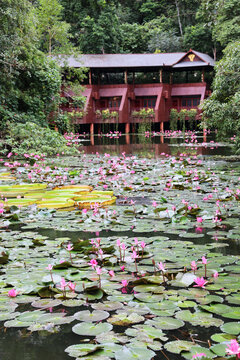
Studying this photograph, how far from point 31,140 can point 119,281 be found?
883cm

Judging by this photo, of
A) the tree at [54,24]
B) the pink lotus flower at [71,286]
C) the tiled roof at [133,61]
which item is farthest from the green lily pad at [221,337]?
the tiled roof at [133,61]

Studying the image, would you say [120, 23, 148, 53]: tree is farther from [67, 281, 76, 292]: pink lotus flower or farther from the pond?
[67, 281, 76, 292]: pink lotus flower

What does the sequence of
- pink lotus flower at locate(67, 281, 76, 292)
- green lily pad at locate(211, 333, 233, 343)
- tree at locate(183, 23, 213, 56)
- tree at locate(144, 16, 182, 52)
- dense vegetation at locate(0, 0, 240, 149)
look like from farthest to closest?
tree at locate(144, 16, 182, 52)
tree at locate(183, 23, 213, 56)
dense vegetation at locate(0, 0, 240, 149)
pink lotus flower at locate(67, 281, 76, 292)
green lily pad at locate(211, 333, 233, 343)

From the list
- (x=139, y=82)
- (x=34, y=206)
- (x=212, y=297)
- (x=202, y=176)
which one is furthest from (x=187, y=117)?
(x=212, y=297)

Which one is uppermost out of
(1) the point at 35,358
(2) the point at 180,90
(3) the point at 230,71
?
(2) the point at 180,90

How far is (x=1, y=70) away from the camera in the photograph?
1185cm

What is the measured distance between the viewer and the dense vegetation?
450 inches

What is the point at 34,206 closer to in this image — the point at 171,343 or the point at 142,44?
the point at 171,343

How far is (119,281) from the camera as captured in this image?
98.0 inches

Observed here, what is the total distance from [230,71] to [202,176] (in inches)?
127

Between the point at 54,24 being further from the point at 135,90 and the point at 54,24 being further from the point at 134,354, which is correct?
the point at 134,354

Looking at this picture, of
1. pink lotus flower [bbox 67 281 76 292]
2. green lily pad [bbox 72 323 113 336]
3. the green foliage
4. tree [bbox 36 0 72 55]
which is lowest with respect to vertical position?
green lily pad [bbox 72 323 113 336]

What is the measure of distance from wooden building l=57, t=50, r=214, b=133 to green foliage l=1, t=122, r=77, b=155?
53.2 feet

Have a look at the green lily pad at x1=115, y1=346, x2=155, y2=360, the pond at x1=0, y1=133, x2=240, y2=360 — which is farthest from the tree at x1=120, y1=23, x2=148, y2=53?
the green lily pad at x1=115, y1=346, x2=155, y2=360
